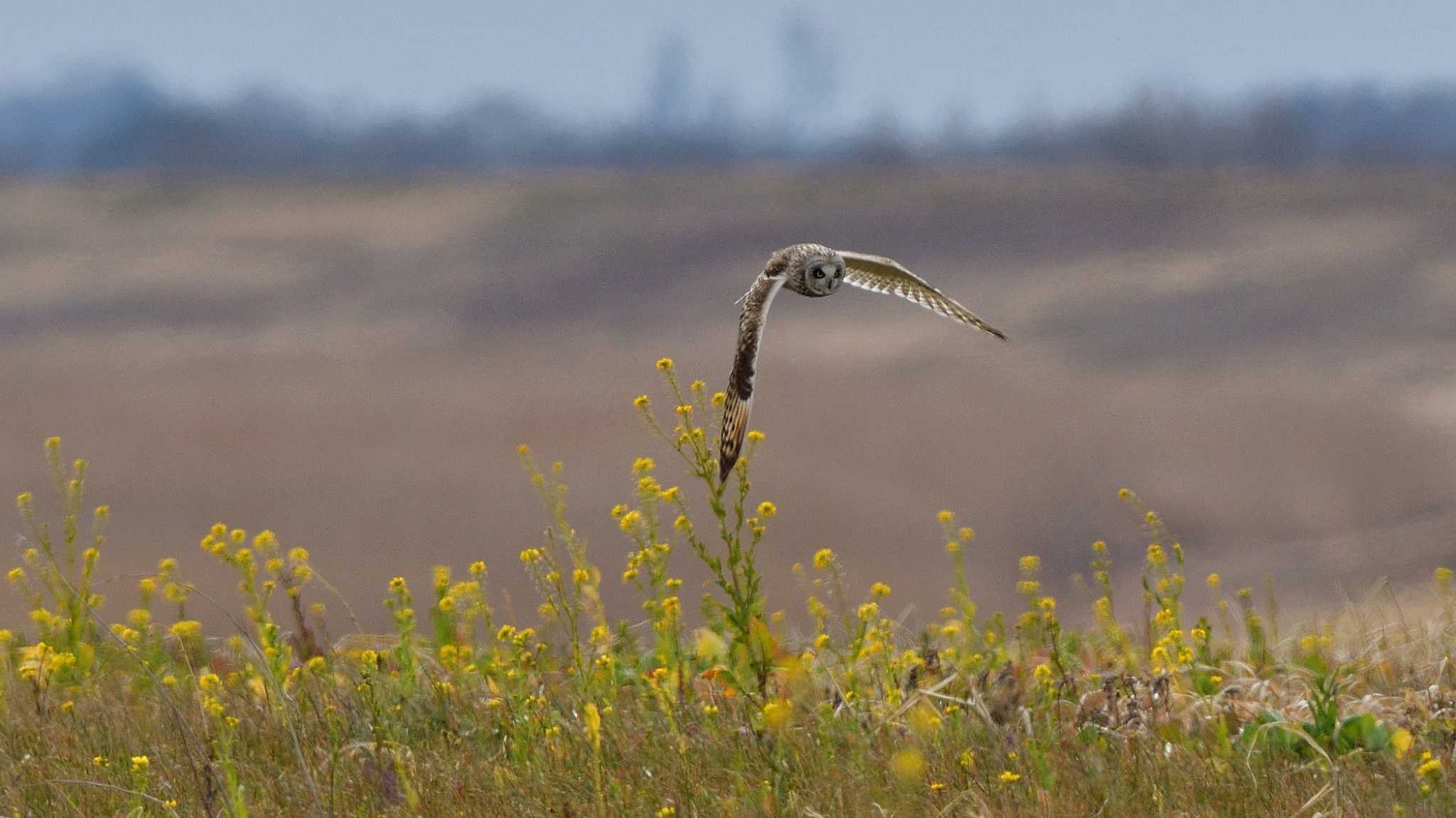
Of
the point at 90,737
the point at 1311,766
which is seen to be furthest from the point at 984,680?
the point at 90,737

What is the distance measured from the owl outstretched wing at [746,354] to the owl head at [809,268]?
0.13 feet

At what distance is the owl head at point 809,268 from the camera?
2.87 m

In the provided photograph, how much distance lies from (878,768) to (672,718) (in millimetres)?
794

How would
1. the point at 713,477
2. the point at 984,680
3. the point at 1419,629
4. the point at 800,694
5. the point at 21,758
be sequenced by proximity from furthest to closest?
1. the point at 1419,629
2. the point at 21,758
3. the point at 984,680
4. the point at 800,694
5. the point at 713,477

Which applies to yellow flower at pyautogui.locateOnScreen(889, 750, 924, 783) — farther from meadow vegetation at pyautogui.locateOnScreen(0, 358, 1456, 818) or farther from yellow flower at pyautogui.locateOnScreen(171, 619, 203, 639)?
yellow flower at pyautogui.locateOnScreen(171, 619, 203, 639)

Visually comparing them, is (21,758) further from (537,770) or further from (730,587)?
(730,587)

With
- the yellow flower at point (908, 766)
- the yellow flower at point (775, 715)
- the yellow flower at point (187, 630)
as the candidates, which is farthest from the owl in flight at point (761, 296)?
the yellow flower at point (187, 630)

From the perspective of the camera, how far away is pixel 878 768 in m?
4.10

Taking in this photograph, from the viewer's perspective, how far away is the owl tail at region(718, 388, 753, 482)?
110 inches

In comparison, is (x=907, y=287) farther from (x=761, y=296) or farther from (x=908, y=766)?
(x=908, y=766)

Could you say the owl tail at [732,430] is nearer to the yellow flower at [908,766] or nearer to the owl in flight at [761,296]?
the owl in flight at [761,296]

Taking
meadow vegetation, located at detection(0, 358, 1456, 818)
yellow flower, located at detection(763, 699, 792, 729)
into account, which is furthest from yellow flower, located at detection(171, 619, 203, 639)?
yellow flower, located at detection(763, 699, 792, 729)

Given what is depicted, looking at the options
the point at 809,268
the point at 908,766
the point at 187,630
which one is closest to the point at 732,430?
the point at 809,268

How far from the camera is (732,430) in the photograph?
2859mm
